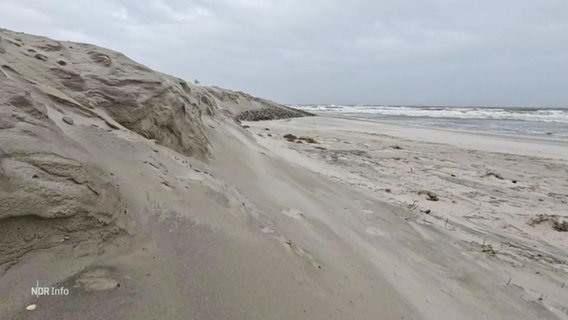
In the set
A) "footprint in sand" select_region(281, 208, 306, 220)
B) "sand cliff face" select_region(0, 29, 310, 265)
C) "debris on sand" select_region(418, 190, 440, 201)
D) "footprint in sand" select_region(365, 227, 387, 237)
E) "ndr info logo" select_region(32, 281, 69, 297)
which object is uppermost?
"sand cliff face" select_region(0, 29, 310, 265)

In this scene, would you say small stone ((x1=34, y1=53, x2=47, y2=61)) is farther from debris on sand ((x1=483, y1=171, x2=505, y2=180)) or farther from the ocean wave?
the ocean wave

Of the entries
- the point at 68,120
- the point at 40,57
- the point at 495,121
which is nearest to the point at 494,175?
the point at 68,120

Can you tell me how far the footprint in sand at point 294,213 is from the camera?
3696mm

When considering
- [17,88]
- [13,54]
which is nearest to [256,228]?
[17,88]

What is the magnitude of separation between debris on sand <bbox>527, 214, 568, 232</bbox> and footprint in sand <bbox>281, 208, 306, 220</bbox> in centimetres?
370

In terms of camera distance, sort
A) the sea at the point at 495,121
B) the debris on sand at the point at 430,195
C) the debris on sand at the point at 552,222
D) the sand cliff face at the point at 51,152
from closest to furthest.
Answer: the sand cliff face at the point at 51,152 < the debris on sand at the point at 552,222 < the debris on sand at the point at 430,195 < the sea at the point at 495,121

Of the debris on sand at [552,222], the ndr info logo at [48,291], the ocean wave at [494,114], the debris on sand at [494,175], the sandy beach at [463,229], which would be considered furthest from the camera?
the ocean wave at [494,114]

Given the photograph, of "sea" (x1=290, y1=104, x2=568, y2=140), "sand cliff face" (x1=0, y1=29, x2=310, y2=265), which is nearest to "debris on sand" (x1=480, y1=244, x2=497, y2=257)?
"sand cliff face" (x1=0, y1=29, x2=310, y2=265)

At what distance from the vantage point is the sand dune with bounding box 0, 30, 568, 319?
5.76ft

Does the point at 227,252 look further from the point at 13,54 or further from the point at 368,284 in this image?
the point at 13,54

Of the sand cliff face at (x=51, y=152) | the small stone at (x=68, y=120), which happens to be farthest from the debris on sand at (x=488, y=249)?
the small stone at (x=68, y=120)

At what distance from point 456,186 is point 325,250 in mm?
5048

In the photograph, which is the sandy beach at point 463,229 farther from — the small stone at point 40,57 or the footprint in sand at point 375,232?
the small stone at point 40,57

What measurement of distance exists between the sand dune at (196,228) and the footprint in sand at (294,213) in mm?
24
